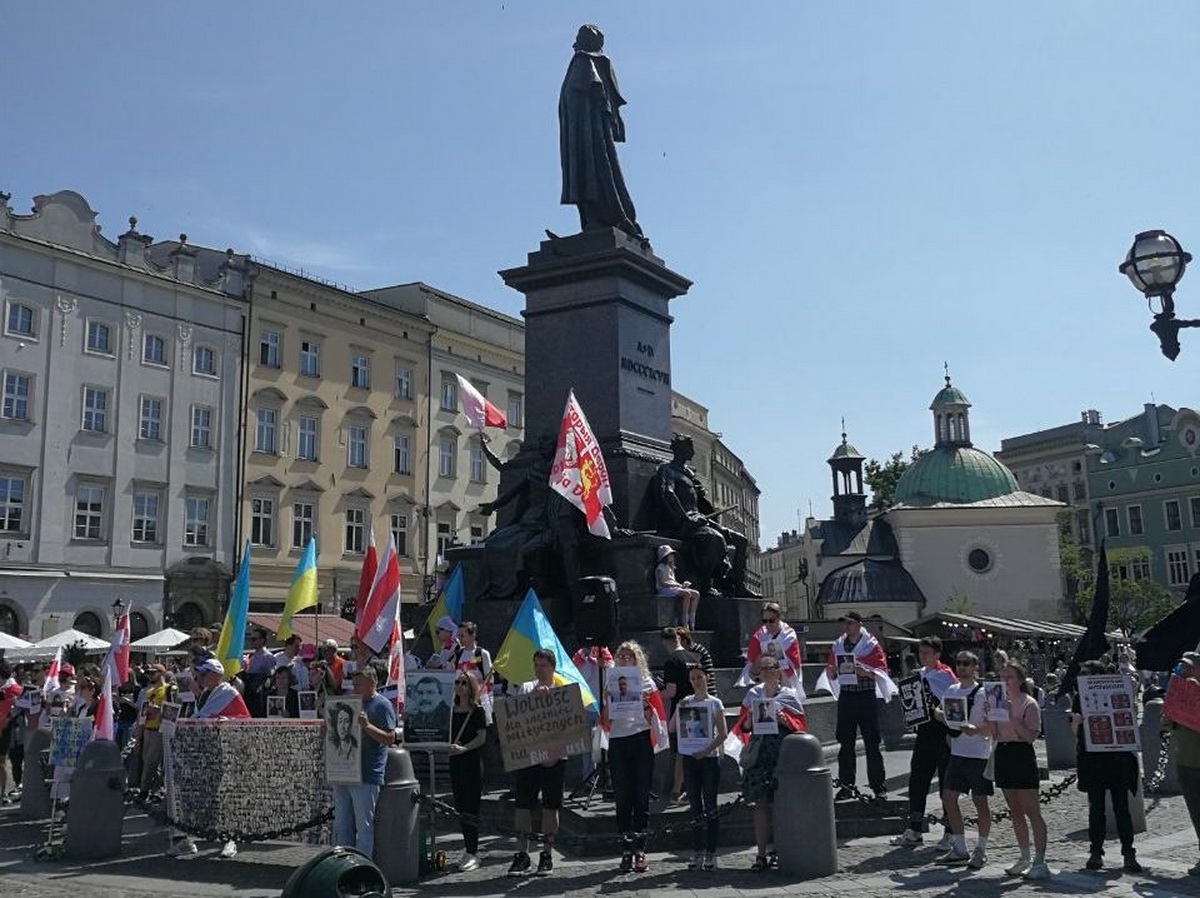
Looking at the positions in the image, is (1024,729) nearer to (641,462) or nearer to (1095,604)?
(1095,604)

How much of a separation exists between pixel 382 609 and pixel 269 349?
35753 millimetres

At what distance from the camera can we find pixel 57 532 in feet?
124

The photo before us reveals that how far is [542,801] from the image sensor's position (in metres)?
9.40

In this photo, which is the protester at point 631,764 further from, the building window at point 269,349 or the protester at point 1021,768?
the building window at point 269,349

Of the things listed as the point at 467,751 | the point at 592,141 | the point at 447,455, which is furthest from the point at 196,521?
the point at 467,751

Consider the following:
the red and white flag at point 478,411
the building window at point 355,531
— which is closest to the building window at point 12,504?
the building window at point 355,531

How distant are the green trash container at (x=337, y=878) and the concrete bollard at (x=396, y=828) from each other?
2467mm

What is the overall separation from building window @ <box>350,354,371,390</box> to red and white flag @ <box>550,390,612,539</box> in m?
36.6

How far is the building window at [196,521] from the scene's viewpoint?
4181 centimetres

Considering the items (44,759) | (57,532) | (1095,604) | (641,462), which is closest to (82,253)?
(57,532)

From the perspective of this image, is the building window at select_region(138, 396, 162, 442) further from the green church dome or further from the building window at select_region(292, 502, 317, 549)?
the green church dome

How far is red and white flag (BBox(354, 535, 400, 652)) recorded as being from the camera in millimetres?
11352

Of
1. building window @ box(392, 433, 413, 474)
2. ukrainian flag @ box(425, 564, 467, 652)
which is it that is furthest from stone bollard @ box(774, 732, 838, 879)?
building window @ box(392, 433, 413, 474)

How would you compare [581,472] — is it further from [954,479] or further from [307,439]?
[954,479]
